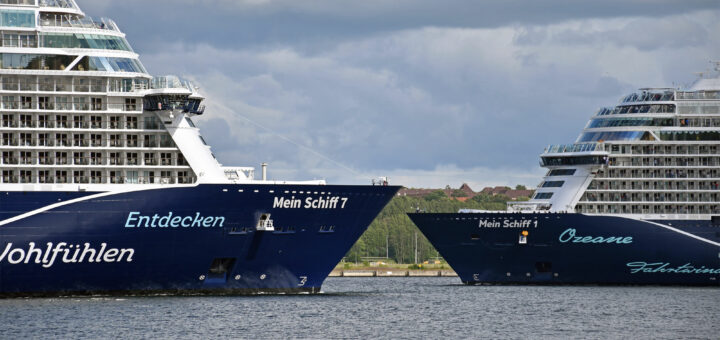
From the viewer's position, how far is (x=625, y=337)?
45.9m

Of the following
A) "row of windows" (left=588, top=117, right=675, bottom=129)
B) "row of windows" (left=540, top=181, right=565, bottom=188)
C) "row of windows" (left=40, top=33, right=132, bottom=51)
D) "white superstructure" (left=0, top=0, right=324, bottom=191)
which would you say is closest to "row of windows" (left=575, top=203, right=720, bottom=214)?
"row of windows" (left=540, top=181, right=565, bottom=188)

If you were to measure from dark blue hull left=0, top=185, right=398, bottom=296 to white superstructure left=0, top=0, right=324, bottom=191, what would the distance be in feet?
4.15

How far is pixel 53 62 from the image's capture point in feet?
185

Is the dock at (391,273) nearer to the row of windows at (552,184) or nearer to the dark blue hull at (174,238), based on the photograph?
the row of windows at (552,184)

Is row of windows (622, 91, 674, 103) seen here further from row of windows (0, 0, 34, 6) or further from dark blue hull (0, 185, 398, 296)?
row of windows (0, 0, 34, 6)

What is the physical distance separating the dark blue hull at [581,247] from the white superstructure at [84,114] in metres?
21.8

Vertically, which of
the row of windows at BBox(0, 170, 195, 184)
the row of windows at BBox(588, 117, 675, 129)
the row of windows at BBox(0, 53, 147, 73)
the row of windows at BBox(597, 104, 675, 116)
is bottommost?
the row of windows at BBox(0, 170, 195, 184)

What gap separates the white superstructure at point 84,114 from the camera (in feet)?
181

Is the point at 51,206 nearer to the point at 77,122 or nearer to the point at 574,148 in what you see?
the point at 77,122

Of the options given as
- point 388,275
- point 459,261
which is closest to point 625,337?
point 459,261

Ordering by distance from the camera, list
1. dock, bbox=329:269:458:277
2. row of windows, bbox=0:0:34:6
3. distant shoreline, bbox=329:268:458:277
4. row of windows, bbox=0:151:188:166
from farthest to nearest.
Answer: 1. distant shoreline, bbox=329:268:458:277
2. dock, bbox=329:269:458:277
3. row of windows, bbox=0:0:34:6
4. row of windows, bbox=0:151:188:166

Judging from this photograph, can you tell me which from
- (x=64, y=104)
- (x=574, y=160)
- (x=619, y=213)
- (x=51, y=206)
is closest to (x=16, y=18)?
(x=64, y=104)

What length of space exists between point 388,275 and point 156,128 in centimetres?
7090

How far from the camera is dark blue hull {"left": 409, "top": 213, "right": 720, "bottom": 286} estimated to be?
249 feet
